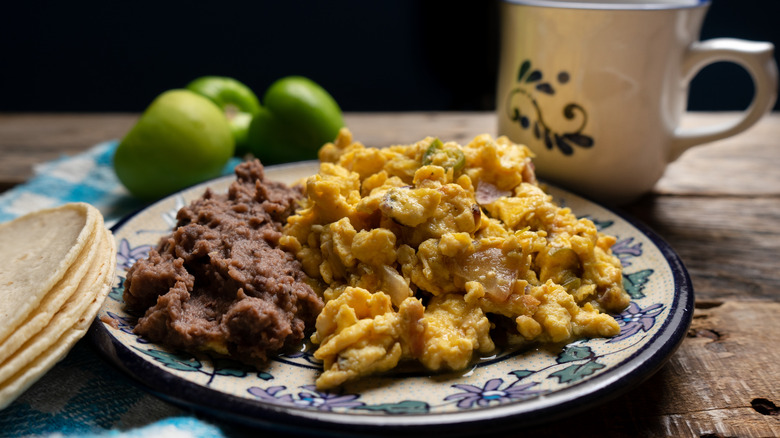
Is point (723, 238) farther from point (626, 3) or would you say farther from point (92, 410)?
point (92, 410)

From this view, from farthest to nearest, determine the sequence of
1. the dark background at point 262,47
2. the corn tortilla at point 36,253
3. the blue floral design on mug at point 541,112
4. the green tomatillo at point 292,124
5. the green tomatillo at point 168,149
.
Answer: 1. the dark background at point 262,47
2. the green tomatillo at point 292,124
3. the green tomatillo at point 168,149
4. the blue floral design on mug at point 541,112
5. the corn tortilla at point 36,253

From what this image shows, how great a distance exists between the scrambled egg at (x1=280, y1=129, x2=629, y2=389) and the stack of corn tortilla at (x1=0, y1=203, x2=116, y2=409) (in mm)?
610

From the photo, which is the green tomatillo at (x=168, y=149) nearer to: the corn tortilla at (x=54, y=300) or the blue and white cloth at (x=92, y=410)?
the corn tortilla at (x=54, y=300)

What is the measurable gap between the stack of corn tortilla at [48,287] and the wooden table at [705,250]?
1292 millimetres

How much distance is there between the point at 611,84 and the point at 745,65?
63 centimetres

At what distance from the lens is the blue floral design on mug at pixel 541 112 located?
300 cm

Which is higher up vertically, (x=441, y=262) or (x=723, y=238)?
(x=441, y=262)

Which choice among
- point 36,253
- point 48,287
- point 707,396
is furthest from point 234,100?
point 707,396

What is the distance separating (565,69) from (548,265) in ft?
3.86

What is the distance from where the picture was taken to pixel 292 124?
3824 millimetres

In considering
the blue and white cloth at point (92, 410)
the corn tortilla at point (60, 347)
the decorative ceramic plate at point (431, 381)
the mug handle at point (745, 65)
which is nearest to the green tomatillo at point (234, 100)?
the decorative ceramic plate at point (431, 381)

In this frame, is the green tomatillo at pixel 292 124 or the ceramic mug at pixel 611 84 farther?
the green tomatillo at pixel 292 124

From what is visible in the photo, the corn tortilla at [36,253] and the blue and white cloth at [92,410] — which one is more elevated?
the corn tortilla at [36,253]

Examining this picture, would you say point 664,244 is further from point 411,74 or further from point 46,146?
point 411,74
